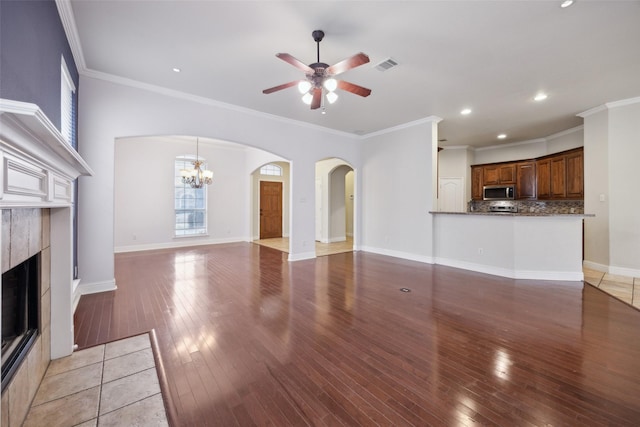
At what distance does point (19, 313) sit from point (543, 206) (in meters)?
10.1

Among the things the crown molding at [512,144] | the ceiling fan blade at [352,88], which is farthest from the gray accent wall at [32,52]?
the crown molding at [512,144]

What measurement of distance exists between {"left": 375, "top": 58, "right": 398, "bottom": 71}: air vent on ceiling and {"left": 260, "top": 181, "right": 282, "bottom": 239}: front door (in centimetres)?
661

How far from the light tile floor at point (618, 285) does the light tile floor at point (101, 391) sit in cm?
546

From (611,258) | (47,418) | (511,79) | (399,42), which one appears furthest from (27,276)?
(611,258)

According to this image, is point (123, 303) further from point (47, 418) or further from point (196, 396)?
point (196, 396)

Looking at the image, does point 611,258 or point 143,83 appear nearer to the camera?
point 143,83

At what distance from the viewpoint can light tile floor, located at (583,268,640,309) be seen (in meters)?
3.58

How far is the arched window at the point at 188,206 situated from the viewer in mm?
7824

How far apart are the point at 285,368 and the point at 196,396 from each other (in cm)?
65

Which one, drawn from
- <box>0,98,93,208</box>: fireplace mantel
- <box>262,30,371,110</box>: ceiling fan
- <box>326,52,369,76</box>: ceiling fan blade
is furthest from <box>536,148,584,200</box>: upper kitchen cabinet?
<box>0,98,93,208</box>: fireplace mantel

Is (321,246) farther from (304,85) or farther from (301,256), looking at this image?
(304,85)

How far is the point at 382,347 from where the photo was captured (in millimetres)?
2385

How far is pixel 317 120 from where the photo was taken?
5965 mm

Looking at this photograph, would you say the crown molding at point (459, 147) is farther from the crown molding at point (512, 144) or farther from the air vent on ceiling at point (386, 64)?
the air vent on ceiling at point (386, 64)
